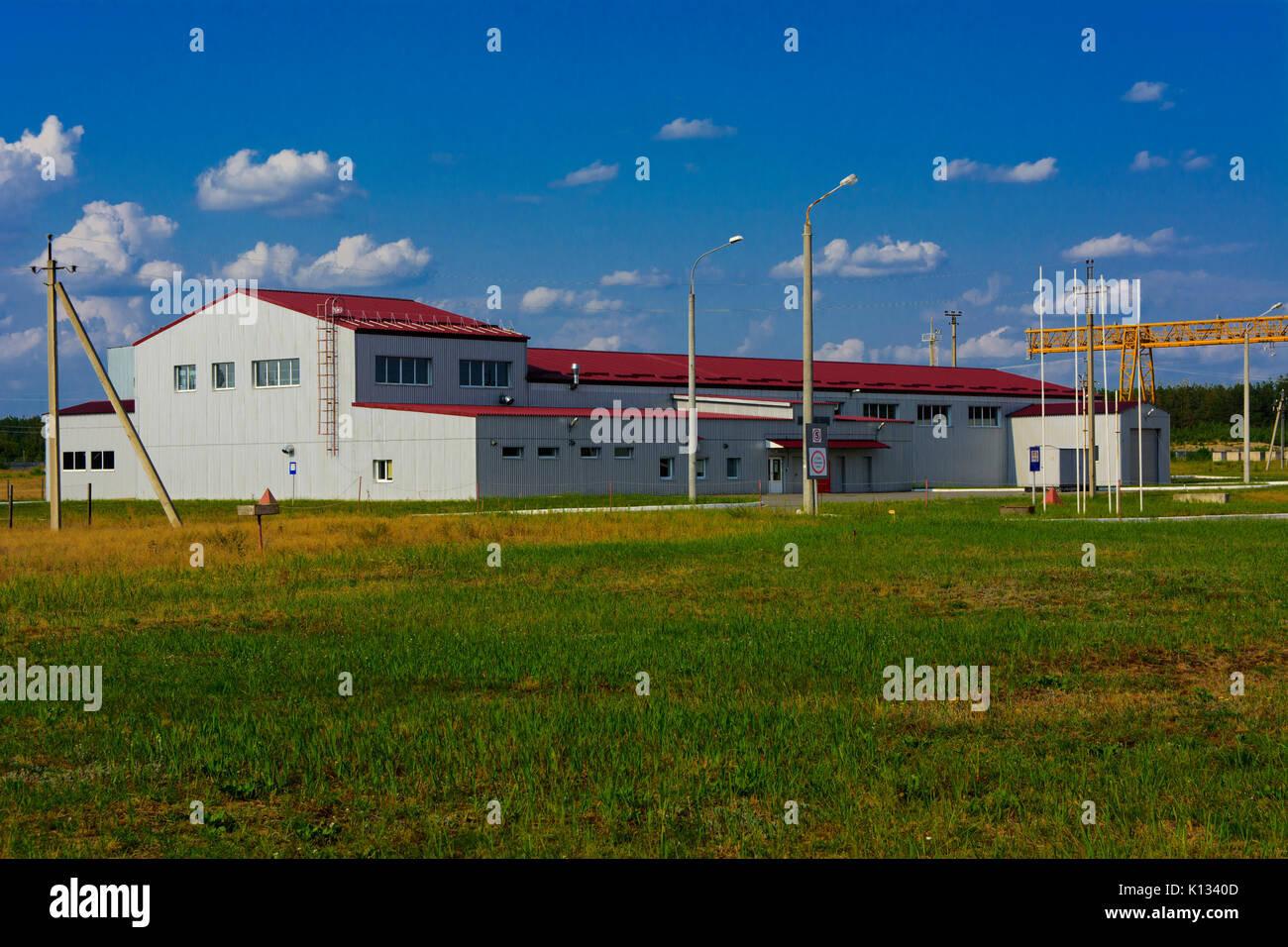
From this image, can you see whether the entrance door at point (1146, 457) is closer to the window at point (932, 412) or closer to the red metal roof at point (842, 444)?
the window at point (932, 412)

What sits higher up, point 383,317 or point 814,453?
point 383,317

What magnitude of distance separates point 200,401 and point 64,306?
23458 mm

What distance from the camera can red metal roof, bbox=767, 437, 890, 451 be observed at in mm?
57938

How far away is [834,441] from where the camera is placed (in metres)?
62.2

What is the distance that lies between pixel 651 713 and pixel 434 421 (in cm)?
4046

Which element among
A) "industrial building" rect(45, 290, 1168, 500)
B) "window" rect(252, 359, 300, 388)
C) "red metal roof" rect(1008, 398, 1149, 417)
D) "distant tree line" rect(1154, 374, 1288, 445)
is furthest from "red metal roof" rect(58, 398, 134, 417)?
"distant tree line" rect(1154, 374, 1288, 445)

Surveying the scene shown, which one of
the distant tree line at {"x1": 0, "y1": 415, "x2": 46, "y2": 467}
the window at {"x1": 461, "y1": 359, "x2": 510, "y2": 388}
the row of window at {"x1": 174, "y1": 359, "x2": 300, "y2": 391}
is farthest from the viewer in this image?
the distant tree line at {"x1": 0, "y1": 415, "x2": 46, "y2": 467}

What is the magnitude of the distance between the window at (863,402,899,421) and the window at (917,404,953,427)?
179 centimetres

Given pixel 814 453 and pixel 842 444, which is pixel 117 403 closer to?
pixel 814 453

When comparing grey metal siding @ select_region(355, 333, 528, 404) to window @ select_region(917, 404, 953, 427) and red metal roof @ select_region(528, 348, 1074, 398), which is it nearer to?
red metal roof @ select_region(528, 348, 1074, 398)

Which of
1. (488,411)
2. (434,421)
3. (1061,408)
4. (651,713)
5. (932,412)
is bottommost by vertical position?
(651,713)

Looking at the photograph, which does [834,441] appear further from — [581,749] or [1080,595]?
[581,749]

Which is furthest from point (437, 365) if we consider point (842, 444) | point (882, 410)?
point (882, 410)

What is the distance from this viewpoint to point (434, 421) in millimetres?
48656
